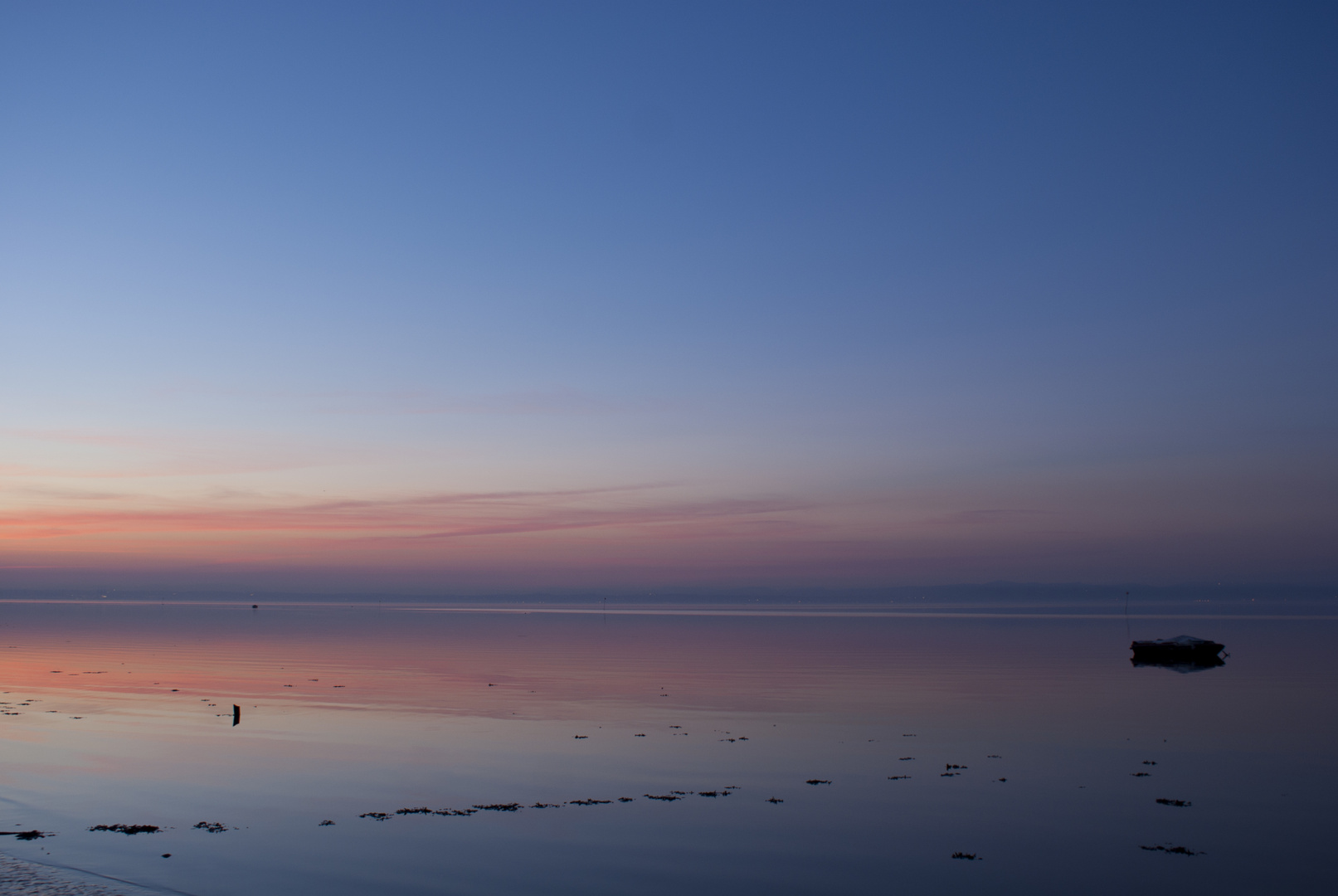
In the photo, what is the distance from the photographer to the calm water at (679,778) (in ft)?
61.3

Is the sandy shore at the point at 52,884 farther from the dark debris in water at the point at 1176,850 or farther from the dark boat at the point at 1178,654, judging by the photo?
the dark boat at the point at 1178,654

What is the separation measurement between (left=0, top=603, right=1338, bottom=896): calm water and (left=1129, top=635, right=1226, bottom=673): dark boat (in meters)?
8.93

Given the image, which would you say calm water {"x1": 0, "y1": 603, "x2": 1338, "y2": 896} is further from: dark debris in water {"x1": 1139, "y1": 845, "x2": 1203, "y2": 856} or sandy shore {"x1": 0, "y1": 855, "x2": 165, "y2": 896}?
sandy shore {"x1": 0, "y1": 855, "x2": 165, "y2": 896}

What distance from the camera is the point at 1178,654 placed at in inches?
2835

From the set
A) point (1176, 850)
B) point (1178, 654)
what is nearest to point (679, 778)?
point (1176, 850)

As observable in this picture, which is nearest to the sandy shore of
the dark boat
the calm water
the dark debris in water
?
the calm water

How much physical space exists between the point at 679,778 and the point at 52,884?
15.5 metres

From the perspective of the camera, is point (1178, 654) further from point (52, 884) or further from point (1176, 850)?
point (52, 884)

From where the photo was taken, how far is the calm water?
61.3 feet

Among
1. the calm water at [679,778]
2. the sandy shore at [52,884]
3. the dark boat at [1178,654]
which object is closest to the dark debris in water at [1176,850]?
the calm water at [679,778]

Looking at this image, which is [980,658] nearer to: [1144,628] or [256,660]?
[256,660]

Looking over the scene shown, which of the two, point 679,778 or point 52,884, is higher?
point 52,884

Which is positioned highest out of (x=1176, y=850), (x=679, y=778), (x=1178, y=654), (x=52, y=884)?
(x=52, y=884)

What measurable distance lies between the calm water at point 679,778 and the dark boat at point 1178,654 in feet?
29.3
